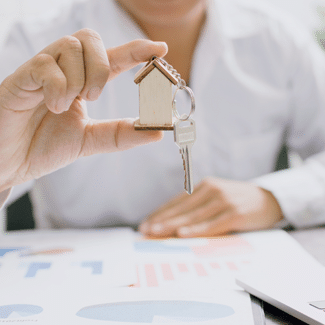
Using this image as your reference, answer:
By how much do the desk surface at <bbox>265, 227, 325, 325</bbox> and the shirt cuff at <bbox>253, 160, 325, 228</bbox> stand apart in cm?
3

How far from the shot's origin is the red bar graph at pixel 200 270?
1.63ft

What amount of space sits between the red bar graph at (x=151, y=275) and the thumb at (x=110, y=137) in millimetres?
175

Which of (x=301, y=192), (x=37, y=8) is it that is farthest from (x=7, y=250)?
(x=37, y=8)

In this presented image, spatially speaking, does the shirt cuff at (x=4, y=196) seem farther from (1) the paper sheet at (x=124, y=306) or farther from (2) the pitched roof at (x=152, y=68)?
(2) the pitched roof at (x=152, y=68)

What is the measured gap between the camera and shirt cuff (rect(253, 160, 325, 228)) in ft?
2.51

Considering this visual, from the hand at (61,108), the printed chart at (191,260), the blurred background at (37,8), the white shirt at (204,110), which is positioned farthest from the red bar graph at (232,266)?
the blurred background at (37,8)

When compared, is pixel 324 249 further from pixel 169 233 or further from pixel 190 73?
pixel 190 73

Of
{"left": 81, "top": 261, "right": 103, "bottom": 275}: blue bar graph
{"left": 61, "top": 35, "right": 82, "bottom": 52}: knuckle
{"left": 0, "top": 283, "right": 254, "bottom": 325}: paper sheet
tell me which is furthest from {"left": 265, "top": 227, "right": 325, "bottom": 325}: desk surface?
{"left": 61, "top": 35, "right": 82, "bottom": 52}: knuckle

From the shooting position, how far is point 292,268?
19.3 inches

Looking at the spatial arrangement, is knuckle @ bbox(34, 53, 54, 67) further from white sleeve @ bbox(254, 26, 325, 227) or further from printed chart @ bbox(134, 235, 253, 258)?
white sleeve @ bbox(254, 26, 325, 227)

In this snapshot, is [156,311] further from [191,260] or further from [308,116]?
[308,116]

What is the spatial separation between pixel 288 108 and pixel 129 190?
514 millimetres

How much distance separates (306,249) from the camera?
61 cm

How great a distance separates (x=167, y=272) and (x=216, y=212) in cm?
26
